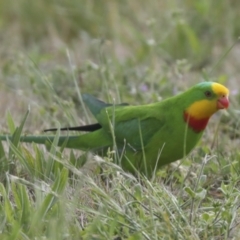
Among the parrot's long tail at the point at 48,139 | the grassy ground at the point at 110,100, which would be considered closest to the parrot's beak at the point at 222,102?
the grassy ground at the point at 110,100

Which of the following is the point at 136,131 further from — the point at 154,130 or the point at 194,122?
the point at 194,122

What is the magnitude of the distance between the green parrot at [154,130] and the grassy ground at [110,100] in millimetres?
89

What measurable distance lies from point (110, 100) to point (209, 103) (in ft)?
2.32

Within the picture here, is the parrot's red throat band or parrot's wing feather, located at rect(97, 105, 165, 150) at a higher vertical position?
the parrot's red throat band

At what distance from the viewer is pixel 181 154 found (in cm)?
312

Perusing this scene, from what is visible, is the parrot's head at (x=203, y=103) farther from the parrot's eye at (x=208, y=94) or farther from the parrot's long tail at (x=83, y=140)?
the parrot's long tail at (x=83, y=140)

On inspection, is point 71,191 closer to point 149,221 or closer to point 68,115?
point 149,221

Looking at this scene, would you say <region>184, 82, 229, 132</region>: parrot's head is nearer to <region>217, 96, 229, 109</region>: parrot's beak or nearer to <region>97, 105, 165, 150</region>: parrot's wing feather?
<region>217, 96, 229, 109</region>: parrot's beak

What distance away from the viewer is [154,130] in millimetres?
3180

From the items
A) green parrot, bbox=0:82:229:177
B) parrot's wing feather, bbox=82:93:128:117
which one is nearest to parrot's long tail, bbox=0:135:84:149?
green parrot, bbox=0:82:229:177

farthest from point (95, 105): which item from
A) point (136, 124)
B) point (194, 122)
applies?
point (194, 122)

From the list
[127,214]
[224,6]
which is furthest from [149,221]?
[224,6]

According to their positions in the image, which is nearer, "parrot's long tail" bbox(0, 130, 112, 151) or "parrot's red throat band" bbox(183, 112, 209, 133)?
"parrot's red throat band" bbox(183, 112, 209, 133)

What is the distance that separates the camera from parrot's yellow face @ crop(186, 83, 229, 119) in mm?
3076
